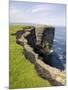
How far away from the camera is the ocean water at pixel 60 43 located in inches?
92.3

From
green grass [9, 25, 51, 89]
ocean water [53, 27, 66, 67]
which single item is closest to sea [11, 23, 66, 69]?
ocean water [53, 27, 66, 67]

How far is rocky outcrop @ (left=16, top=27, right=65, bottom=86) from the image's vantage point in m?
2.28

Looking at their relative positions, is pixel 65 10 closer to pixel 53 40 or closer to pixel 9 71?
pixel 53 40

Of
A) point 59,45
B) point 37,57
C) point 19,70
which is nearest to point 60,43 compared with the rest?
point 59,45

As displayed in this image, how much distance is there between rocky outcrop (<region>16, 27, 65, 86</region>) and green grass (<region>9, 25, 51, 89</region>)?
46mm

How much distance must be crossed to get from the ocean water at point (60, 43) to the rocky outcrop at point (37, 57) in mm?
53

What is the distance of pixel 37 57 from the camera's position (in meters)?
2.30

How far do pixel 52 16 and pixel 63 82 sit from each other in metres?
0.71

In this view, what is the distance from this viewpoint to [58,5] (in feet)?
7.75

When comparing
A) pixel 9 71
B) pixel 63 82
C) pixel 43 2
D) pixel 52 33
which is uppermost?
pixel 43 2

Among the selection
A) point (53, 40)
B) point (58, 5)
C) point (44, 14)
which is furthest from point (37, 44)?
point (58, 5)

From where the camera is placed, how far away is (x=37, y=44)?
2305 millimetres

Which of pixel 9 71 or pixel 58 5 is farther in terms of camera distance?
pixel 58 5

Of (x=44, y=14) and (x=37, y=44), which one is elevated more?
(x=44, y=14)
